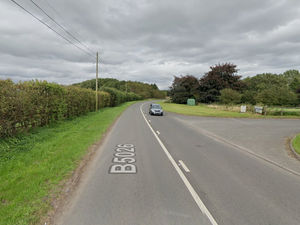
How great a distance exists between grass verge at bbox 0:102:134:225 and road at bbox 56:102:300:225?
0.57 m

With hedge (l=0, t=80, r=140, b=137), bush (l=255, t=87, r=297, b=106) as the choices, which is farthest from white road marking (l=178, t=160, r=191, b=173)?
bush (l=255, t=87, r=297, b=106)

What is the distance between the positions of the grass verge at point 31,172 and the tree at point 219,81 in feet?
151

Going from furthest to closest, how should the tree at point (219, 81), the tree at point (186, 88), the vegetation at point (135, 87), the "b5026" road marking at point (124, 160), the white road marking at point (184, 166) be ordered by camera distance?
the vegetation at point (135, 87) → the tree at point (186, 88) → the tree at point (219, 81) → the white road marking at point (184, 166) → the "b5026" road marking at point (124, 160)

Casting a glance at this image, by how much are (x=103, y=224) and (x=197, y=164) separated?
11.5ft

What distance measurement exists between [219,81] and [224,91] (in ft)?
39.9

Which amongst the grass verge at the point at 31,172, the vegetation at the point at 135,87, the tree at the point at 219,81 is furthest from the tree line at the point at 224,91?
the vegetation at the point at 135,87

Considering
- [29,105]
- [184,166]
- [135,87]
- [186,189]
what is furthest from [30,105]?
[135,87]

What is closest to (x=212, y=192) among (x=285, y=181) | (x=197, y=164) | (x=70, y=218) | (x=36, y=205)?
(x=197, y=164)

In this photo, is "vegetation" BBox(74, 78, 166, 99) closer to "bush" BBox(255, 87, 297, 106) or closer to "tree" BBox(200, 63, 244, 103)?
"tree" BBox(200, 63, 244, 103)

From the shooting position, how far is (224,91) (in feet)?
115

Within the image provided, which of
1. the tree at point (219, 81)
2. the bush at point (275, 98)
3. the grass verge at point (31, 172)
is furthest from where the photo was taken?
the tree at point (219, 81)

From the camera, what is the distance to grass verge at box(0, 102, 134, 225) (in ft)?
8.81

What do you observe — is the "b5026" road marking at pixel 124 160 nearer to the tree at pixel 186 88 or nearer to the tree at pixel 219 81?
the tree at pixel 219 81

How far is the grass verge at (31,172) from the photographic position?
2.69 m
